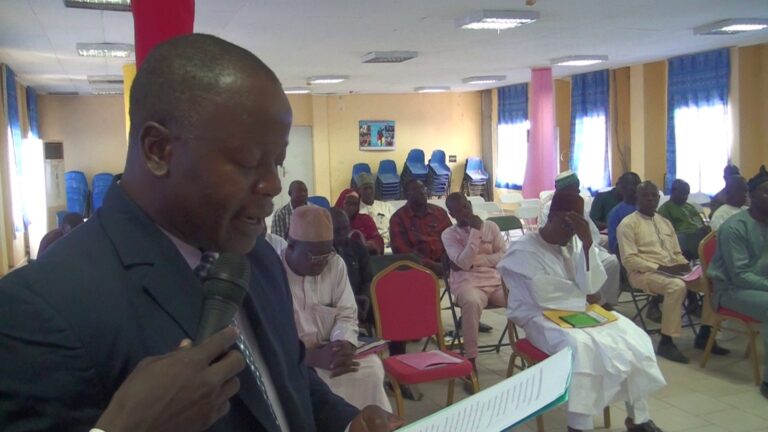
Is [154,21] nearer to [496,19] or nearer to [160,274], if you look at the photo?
[160,274]

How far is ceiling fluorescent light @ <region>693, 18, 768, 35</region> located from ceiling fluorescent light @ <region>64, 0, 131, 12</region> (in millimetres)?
6373

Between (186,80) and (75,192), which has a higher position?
(186,80)

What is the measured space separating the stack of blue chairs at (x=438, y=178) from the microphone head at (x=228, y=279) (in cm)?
1445

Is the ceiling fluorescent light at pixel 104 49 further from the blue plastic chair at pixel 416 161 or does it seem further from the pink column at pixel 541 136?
the blue plastic chair at pixel 416 161

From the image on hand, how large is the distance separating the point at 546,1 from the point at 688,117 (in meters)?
5.42

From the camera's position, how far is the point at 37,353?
28.4 inches

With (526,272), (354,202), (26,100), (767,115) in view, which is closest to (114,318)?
(526,272)

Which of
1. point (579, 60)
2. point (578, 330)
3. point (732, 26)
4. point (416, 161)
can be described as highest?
point (579, 60)

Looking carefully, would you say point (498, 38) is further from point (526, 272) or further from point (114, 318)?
point (114, 318)

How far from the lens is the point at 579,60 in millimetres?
10438

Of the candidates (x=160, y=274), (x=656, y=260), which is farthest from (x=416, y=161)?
(x=160, y=274)

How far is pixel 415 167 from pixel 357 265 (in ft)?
35.1

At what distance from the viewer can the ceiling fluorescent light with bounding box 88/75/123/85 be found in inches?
428

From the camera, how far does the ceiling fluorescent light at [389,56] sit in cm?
900
